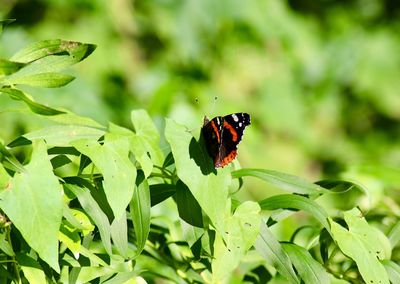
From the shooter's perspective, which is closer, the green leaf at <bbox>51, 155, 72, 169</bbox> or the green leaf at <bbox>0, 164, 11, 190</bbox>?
the green leaf at <bbox>0, 164, 11, 190</bbox>

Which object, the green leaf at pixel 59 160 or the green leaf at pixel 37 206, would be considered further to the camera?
the green leaf at pixel 59 160

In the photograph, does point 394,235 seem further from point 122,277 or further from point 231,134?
point 122,277

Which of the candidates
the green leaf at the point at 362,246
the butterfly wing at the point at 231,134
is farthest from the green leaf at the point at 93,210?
the green leaf at the point at 362,246

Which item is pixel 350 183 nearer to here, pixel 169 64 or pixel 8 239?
pixel 8 239

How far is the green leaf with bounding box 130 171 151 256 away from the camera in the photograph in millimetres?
982

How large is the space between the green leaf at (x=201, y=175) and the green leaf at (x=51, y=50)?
17 cm

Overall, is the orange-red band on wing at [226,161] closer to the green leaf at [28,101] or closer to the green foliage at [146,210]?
the green foliage at [146,210]

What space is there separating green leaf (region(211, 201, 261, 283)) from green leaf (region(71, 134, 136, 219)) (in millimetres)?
165

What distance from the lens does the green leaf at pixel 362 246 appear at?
998mm

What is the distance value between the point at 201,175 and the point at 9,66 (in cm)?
31

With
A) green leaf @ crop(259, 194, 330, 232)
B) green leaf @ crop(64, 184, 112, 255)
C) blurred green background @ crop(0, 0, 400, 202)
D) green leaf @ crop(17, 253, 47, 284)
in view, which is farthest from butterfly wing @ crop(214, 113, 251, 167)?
blurred green background @ crop(0, 0, 400, 202)

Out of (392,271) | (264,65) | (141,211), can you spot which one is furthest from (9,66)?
(264,65)

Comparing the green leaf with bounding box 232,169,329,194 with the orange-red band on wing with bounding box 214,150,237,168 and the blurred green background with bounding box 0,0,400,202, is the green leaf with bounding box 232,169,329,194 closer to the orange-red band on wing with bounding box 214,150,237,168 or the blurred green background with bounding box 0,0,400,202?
the orange-red band on wing with bounding box 214,150,237,168

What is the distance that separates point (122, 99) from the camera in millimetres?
3314
